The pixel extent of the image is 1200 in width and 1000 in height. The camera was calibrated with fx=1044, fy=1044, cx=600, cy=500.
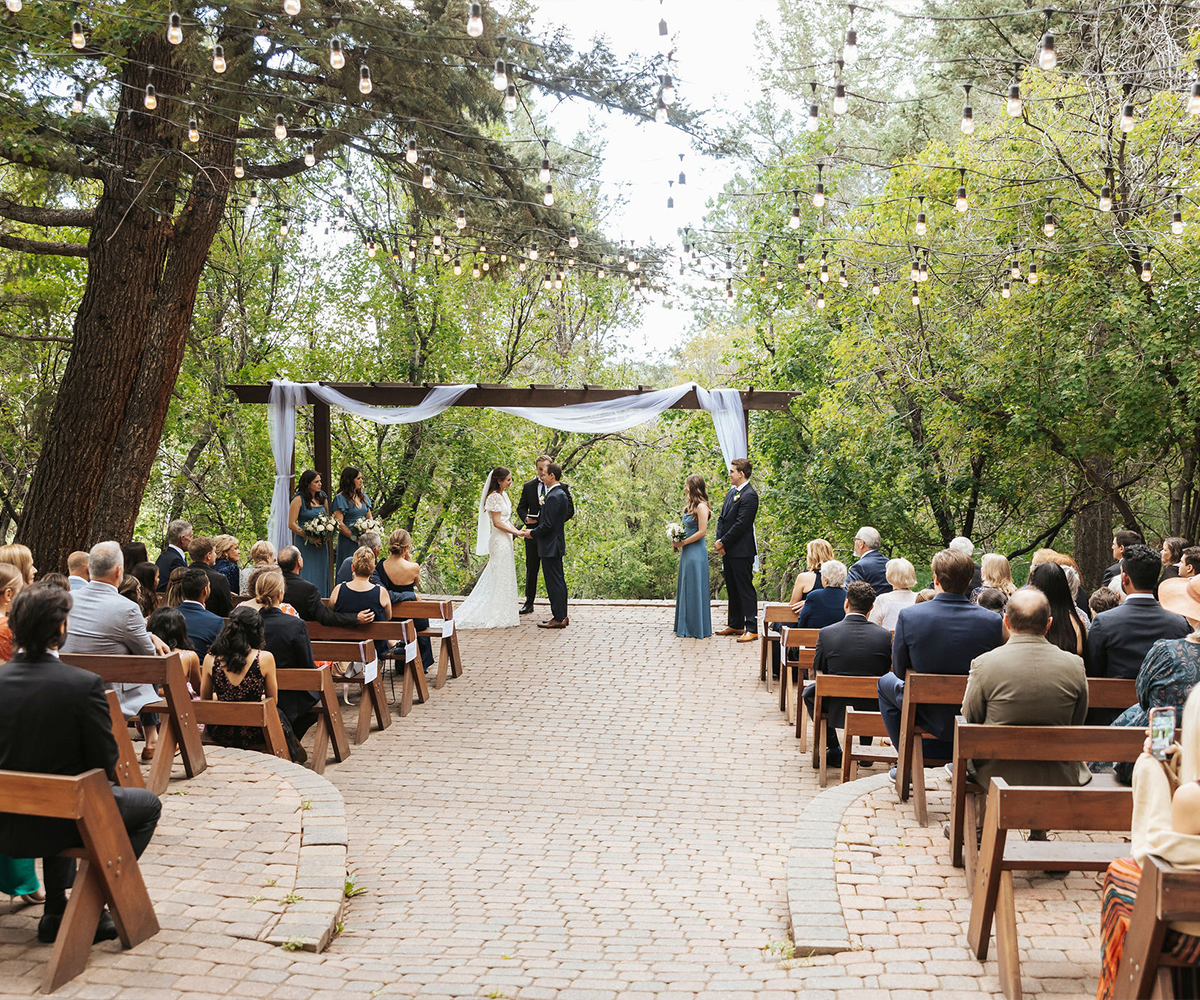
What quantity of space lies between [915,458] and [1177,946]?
1276 cm

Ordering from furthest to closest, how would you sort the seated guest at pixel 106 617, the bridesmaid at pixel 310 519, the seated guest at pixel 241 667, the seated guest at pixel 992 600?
the bridesmaid at pixel 310 519 → the seated guest at pixel 241 667 → the seated guest at pixel 992 600 → the seated guest at pixel 106 617

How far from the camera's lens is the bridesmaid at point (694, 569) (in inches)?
484

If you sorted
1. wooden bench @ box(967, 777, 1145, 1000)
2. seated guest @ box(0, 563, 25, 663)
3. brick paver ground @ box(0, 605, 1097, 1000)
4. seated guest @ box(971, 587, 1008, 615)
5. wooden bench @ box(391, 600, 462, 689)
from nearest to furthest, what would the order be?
wooden bench @ box(967, 777, 1145, 1000) < brick paver ground @ box(0, 605, 1097, 1000) < seated guest @ box(0, 563, 25, 663) < seated guest @ box(971, 587, 1008, 615) < wooden bench @ box(391, 600, 462, 689)

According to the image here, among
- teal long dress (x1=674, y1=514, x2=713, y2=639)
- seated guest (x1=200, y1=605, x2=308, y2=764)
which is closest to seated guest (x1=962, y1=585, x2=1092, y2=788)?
seated guest (x1=200, y1=605, x2=308, y2=764)

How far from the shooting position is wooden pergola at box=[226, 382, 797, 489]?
1413 cm

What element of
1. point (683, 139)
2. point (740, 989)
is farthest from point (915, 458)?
point (740, 989)

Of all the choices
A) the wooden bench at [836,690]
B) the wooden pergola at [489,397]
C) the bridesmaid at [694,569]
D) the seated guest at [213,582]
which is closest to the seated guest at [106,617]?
the seated guest at [213,582]

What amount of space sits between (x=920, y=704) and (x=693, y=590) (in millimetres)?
6697

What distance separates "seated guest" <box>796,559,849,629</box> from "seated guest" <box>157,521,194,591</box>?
5.49 metres

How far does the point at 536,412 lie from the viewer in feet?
47.1

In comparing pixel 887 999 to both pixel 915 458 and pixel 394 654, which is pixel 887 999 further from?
pixel 915 458

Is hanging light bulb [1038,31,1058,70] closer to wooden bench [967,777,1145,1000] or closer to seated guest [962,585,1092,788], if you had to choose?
seated guest [962,585,1092,788]

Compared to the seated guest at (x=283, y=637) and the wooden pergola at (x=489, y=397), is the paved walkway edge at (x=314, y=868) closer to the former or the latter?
the seated guest at (x=283, y=637)

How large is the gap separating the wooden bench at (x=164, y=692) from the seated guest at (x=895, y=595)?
4887mm
